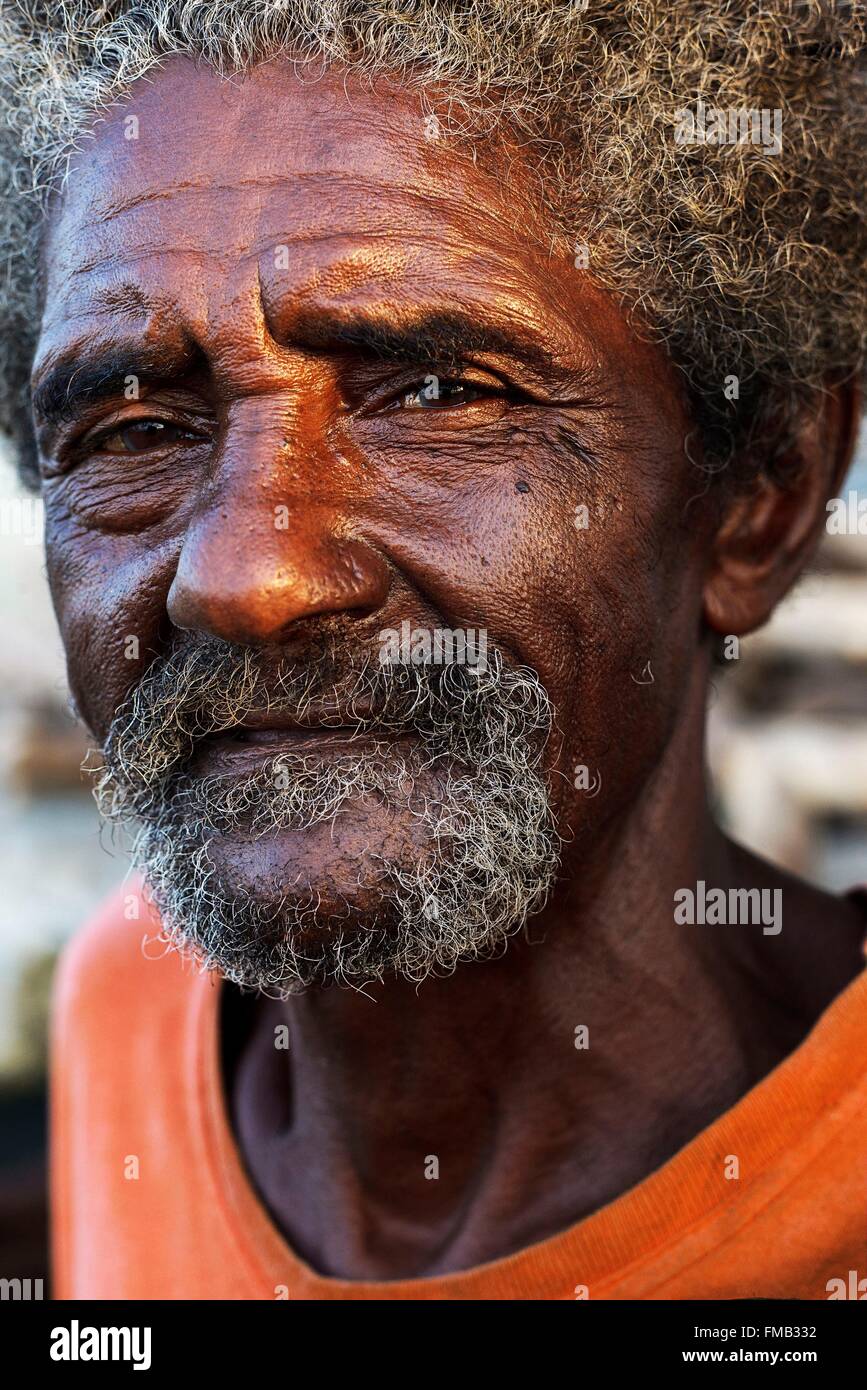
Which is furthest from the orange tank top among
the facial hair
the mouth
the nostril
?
the nostril

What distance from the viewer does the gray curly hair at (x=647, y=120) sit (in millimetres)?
1687

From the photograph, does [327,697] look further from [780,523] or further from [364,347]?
[780,523]

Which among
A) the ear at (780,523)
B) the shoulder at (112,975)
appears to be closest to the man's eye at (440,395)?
the ear at (780,523)

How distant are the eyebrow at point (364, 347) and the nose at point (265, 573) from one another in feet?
0.66

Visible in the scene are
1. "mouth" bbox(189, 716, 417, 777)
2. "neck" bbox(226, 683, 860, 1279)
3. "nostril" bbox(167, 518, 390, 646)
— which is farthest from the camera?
"neck" bbox(226, 683, 860, 1279)

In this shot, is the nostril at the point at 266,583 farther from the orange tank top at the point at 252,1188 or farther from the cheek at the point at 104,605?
the orange tank top at the point at 252,1188

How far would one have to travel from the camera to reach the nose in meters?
1.55

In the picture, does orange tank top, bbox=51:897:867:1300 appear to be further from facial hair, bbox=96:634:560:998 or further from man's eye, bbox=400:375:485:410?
man's eye, bbox=400:375:485:410

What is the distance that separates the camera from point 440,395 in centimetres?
169

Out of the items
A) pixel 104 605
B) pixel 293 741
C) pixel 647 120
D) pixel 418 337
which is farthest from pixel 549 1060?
pixel 647 120

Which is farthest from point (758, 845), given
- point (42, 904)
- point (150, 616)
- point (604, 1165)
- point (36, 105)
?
point (36, 105)

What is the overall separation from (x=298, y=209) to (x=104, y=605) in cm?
57

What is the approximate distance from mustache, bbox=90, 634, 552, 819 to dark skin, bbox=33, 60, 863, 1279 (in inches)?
1.5

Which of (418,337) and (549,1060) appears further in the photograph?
(549,1060)
